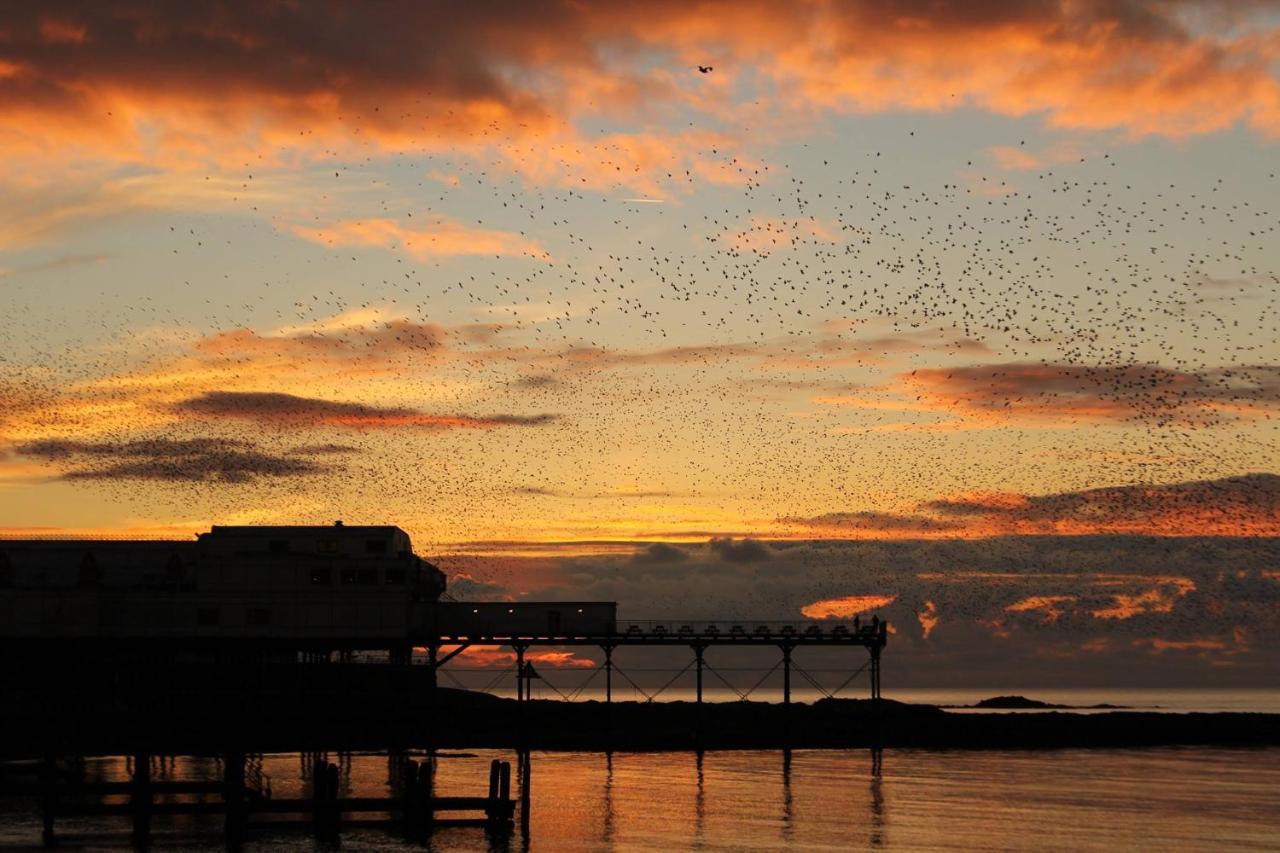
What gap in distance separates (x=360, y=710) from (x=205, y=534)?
22009mm

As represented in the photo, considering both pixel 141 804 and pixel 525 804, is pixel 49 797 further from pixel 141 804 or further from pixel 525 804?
Result: pixel 525 804

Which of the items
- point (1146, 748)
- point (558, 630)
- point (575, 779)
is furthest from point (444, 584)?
point (1146, 748)

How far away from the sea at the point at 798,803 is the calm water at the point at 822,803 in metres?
0.14

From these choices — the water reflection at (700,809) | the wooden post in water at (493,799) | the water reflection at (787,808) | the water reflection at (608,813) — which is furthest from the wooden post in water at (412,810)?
the water reflection at (787,808)

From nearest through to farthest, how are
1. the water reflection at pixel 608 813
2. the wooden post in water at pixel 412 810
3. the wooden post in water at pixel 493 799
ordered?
the wooden post in water at pixel 412 810, the wooden post in water at pixel 493 799, the water reflection at pixel 608 813

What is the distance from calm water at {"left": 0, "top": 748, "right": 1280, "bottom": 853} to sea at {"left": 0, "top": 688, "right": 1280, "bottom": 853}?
0.14 m

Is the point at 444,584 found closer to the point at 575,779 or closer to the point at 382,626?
the point at 575,779

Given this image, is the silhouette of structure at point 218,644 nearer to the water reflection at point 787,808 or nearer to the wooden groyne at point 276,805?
the wooden groyne at point 276,805

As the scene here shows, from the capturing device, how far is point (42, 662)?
72.4 meters

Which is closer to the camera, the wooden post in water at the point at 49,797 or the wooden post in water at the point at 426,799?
the wooden post in water at the point at 49,797

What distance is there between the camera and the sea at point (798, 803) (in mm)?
69125

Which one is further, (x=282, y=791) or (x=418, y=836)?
(x=282, y=791)

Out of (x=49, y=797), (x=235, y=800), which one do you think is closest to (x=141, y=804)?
(x=49, y=797)

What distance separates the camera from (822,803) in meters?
84.2
